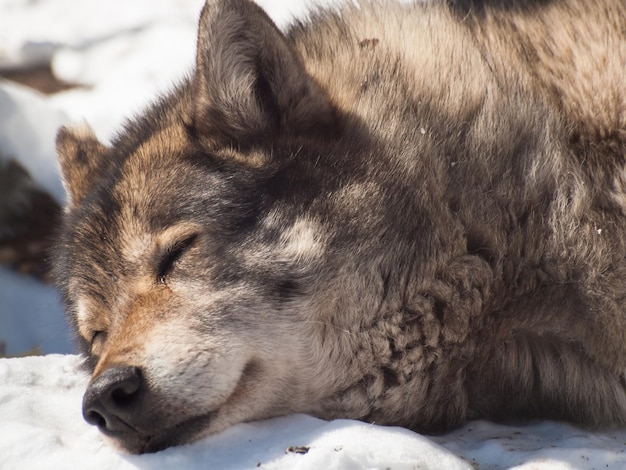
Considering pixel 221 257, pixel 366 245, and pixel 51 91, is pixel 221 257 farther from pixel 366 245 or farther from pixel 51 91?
pixel 51 91

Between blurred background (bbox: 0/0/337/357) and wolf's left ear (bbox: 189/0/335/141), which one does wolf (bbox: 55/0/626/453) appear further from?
blurred background (bbox: 0/0/337/357)

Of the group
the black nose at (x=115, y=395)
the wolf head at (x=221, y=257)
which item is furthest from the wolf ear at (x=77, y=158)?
the black nose at (x=115, y=395)

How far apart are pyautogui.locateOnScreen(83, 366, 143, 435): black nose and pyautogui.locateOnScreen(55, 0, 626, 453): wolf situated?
3cm

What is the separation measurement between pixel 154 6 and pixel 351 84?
494cm

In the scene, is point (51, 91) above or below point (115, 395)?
above

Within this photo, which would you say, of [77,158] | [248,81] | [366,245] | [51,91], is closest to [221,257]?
[366,245]

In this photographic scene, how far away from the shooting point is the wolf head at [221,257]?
101 inches

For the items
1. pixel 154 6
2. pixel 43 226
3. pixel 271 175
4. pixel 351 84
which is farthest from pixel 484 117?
pixel 154 6

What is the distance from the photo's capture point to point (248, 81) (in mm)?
2855

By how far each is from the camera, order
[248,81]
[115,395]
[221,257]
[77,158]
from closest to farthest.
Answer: [115,395] → [221,257] → [248,81] → [77,158]

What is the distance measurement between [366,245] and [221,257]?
443 mm

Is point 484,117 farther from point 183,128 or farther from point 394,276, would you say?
point 183,128

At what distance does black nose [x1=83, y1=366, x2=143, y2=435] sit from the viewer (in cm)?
249

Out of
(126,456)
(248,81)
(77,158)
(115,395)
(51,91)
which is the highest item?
(248,81)
